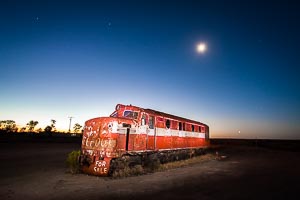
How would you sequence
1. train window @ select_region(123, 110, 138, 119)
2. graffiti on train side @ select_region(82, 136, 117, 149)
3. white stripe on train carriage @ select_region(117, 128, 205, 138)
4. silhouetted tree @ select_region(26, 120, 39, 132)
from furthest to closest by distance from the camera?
silhouetted tree @ select_region(26, 120, 39, 132) → train window @ select_region(123, 110, 138, 119) → white stripe on train carriage @ select_region(117, 128, 205, 138) → graffiti on train side @ select_region(82, 136, 117, 149)

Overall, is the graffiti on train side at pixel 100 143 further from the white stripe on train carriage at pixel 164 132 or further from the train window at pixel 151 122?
the train window at pixel 151 122

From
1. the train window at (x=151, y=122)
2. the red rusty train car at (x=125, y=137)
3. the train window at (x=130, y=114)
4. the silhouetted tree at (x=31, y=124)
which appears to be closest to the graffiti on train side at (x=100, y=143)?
the red rusty train car at (x=125, y=137)

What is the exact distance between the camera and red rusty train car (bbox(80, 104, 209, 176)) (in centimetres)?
1012

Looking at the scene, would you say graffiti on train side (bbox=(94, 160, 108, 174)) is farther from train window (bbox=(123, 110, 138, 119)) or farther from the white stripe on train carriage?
train window (bbox=(123, 110, 138, 119))

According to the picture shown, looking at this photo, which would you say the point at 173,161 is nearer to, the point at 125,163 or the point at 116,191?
the point at 125,163

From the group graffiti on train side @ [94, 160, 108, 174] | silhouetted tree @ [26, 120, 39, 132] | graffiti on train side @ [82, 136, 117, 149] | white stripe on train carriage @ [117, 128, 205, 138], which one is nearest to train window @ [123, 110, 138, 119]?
white stripe on train carriage @ [117, 128, 205, 138]

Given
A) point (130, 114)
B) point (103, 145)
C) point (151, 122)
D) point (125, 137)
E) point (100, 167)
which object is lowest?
point (100, 167)

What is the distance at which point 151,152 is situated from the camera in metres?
12.6

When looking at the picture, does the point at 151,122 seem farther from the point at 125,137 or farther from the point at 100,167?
the point at 100,167

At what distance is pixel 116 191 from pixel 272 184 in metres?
7.03

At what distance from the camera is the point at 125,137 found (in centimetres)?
1085

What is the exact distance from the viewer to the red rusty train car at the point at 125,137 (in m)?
10.1

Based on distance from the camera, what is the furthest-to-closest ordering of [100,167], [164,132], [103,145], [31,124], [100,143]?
[31,124], [164,132], [100,143], [103,145], [100,167]

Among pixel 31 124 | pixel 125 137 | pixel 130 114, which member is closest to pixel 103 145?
pixel 125 137
